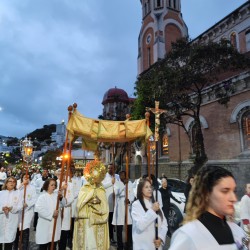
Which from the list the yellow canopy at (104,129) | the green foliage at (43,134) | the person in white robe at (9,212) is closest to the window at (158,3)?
the yellow canopy at (104,129)

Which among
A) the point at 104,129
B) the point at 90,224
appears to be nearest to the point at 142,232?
the point at 90,224

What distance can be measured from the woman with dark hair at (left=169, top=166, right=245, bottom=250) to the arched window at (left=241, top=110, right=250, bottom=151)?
17.2m

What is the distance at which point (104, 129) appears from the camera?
6758 mm

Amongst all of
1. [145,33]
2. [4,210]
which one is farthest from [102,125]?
[145,33]

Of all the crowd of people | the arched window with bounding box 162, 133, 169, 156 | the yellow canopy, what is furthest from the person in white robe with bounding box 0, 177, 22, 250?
the arched window with bounding box 162, 133, 169, 156

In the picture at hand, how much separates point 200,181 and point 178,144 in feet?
71.9

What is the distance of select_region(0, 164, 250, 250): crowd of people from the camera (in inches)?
71.0

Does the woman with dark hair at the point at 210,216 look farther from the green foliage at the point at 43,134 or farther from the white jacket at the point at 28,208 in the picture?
the green foliage at the point at 43,134

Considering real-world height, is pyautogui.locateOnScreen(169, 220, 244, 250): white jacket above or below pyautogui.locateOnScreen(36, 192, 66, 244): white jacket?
above

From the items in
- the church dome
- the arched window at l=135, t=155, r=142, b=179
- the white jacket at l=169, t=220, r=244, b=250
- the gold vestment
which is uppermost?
the church dome

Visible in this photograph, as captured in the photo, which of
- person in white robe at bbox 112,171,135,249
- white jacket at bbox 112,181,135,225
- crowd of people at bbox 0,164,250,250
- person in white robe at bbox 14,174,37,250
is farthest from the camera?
white jacket at bbox 112,181,135,225

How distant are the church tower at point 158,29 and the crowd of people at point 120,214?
25349 mm

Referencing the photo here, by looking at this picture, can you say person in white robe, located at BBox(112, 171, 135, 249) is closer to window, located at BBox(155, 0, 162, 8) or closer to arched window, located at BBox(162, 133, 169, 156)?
arched window, located at BBox(162, 133, 169, 156)

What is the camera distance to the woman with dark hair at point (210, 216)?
67.6 inches
